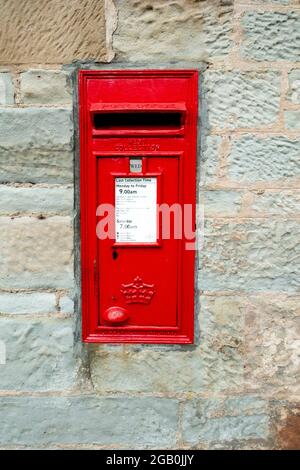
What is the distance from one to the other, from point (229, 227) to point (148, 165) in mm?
483

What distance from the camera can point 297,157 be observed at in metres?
2.01

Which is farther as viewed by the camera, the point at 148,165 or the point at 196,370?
the point at 196,370

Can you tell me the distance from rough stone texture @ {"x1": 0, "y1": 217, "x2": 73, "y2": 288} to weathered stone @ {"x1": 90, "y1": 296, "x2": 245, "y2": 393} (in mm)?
439

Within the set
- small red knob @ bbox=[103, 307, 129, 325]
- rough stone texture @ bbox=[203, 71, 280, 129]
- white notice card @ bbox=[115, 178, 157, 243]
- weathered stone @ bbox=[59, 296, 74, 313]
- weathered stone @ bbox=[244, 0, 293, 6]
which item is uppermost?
weathered stone @ bbox=[244, 0, 293, 6]

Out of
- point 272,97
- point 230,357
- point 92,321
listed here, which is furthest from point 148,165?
point 230,357

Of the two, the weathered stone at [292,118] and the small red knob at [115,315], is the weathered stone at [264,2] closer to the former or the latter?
the weathered stone at [292,118]

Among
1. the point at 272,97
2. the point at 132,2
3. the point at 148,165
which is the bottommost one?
the point at 148,165

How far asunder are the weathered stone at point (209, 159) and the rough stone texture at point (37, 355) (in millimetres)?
970

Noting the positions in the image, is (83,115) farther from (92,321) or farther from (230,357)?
(230,357)

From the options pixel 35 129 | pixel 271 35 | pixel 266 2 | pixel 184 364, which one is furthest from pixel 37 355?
pixel 266 2

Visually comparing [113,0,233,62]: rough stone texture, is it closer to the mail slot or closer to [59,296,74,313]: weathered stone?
the mail slot

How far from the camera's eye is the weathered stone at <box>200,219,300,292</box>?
206 centimetres

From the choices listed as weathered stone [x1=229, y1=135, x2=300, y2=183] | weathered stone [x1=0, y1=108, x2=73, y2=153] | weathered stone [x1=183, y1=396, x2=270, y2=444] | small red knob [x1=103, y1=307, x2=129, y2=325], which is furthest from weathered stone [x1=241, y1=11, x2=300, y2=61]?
weathered stone [x1=183, y1=396, x2=270, y2=444]

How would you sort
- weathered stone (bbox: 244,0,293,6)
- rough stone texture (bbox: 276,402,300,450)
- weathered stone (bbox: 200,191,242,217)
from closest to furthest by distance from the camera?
weathered stone (bbox: 244,0,293,6)
weathered stone (bbox: 200,191,242,217)
rough stone texture (bbox: 276,402,300,450)
